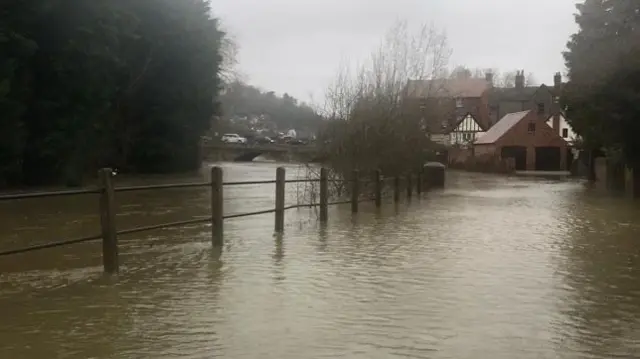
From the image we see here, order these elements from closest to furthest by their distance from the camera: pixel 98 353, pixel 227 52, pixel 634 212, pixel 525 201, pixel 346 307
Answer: pixel 98 353 < pixel 346 307 < pixel 634 212 < pixel 525 201 < pixel 227 52

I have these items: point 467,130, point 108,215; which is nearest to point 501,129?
point 467,130

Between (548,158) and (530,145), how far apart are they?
2.18 metres

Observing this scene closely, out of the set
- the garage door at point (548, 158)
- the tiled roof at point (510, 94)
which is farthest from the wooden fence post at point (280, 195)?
the tiled roof at point (510, 94)

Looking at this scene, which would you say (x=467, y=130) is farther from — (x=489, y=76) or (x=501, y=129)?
(x=489, y=76)

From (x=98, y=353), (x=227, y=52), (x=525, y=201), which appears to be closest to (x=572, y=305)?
(x=98, y=353)

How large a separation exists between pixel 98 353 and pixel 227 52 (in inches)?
2367

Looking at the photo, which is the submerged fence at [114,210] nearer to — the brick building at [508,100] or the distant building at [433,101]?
the distant building at [433,101]

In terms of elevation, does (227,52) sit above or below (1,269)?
above

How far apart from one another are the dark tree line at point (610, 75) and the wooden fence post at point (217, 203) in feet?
58.4

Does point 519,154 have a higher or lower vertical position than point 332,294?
higher

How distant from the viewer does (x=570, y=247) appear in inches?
480

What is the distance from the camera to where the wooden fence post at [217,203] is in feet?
35.4

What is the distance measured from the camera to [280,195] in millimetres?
12961

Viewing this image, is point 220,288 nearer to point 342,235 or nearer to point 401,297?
point 401,297
